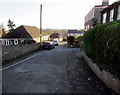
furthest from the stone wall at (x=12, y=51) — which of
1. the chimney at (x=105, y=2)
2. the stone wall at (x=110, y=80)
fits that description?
the chimney at (x=105, y=2)

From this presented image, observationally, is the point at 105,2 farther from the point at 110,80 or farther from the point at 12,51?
the point at 110,80

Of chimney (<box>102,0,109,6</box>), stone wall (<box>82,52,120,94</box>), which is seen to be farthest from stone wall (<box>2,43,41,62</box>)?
chimney (<box>102,0,109,6</box>)

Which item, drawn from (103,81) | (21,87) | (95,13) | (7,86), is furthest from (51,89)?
(95,13)

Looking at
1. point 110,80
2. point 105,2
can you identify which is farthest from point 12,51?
point 105,2

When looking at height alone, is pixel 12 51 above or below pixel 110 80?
above

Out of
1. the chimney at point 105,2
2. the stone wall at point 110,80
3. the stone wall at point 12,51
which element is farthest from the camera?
the chimney at point 105,2

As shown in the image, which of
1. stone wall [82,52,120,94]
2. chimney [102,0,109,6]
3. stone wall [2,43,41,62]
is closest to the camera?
stone wall [82,52,120,94]

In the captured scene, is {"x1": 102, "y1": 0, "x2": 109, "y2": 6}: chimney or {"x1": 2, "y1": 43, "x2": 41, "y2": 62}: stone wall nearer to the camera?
{"x1": 2, "y1": 43, "x2": 41, "y2": 62}: stone wall

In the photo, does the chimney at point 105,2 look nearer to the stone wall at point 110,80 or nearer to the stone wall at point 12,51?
the stone wall at point 12,51

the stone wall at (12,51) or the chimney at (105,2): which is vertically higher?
the chimney at (105,2)

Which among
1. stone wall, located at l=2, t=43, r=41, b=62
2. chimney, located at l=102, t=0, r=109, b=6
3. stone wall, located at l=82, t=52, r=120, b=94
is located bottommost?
stone wall, located at l=82, t=52, r=120, b=94

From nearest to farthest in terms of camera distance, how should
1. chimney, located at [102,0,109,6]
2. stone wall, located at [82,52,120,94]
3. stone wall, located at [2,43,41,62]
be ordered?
stone wall, located at [82,52,120,94] < stone wall, located at [2,43,41,62] < chimney, located at [102,0,109,6]

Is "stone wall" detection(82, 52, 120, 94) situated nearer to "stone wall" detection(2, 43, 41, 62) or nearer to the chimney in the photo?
"stone wall" detection(2, 43, 41, 62)

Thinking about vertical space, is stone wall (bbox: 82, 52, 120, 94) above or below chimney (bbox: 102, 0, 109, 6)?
below
